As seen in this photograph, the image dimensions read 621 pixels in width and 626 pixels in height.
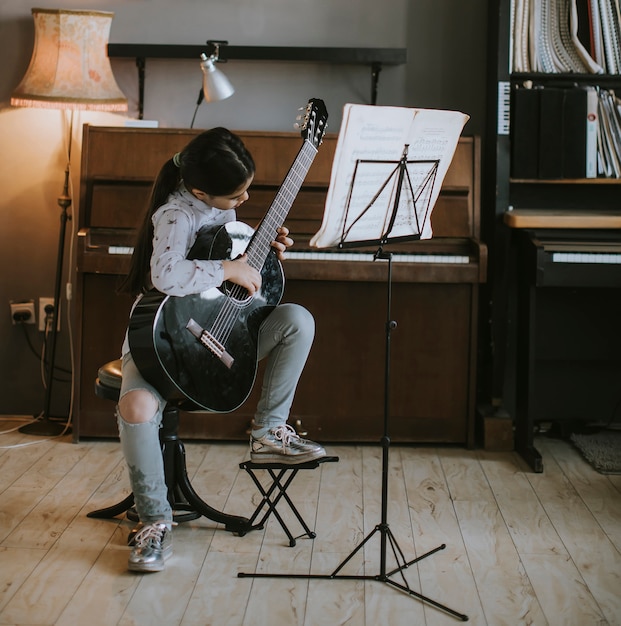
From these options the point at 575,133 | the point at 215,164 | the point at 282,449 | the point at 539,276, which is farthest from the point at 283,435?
the point at 575,133

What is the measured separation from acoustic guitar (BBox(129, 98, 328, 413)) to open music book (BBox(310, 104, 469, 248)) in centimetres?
25

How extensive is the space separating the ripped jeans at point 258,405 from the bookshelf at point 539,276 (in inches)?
43.7

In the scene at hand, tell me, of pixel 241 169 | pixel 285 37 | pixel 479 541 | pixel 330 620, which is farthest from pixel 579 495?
pixel 285 37

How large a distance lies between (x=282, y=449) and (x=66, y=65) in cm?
180

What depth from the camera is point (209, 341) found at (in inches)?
92.7

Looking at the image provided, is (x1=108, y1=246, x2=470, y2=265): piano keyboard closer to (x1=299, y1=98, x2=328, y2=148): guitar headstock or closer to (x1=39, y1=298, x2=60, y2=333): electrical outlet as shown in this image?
(x1=39, y1=298, x2=60, y2=333): electrical outlet

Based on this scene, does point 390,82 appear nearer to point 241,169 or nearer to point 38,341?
point 241,169

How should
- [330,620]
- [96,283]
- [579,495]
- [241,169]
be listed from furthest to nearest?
1. [96,283]
2. [579,495]
3. [241,169]
4. [330,620]

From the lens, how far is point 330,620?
212 cm

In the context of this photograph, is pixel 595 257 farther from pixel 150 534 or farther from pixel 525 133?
pixel 150 534

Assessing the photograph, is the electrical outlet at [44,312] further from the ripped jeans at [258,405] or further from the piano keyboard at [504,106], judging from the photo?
the piano keyboard at [504,106]

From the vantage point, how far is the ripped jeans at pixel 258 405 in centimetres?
235

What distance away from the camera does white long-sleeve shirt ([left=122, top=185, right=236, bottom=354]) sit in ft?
7.50

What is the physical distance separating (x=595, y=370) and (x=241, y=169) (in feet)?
6.83
